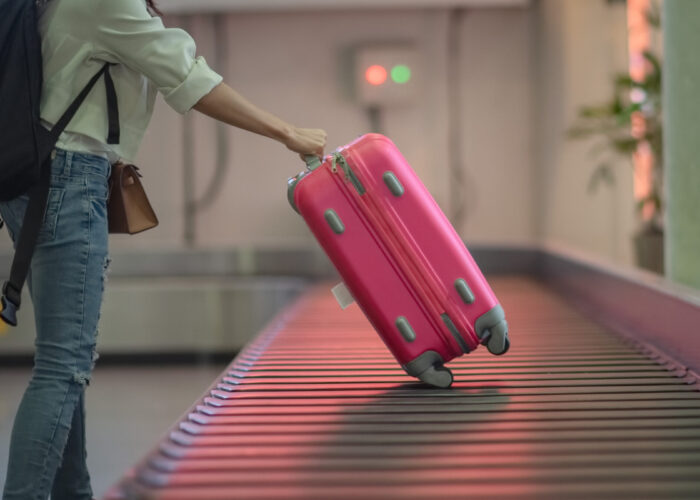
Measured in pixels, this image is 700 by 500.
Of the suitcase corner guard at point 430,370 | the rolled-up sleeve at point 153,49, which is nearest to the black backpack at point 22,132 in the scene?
the rolled-up sleeve at point 153,49

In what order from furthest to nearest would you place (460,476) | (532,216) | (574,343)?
(532,216), (574,343), (460,476)

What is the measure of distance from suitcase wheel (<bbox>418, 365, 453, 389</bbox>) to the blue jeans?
2.62 ft

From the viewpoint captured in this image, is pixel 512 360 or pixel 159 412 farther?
pixel 159 412

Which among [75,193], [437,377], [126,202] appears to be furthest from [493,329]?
[75,193]

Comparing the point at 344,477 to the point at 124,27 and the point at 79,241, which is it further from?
the point at 124,27

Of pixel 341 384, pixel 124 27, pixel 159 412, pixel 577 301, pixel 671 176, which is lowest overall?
pixel 159 412

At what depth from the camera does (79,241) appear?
1.94m

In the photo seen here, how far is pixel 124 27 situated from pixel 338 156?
0.62 metres

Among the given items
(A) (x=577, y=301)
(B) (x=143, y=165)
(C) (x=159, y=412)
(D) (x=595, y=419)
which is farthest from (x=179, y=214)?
(D) (x=595, y=419)

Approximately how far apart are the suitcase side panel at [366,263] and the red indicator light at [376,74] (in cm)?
549

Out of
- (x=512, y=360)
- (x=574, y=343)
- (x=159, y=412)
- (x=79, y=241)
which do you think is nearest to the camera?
(x=79, y=241)

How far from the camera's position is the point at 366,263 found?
7.56ft

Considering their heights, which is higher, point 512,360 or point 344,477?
point 344,477

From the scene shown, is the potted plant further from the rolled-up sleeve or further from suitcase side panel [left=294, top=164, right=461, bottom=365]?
the rolled-up sleeve
